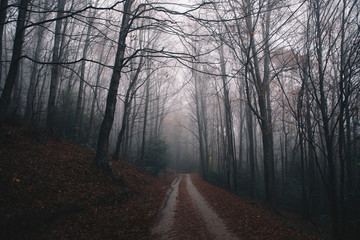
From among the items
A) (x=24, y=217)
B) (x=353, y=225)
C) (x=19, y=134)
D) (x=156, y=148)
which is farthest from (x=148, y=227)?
(x=156, y=148)

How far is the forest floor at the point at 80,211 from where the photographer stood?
3.06 meters

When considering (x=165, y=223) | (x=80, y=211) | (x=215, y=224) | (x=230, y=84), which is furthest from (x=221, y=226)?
(x=230, y=84)

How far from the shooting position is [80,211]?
13.0 ft

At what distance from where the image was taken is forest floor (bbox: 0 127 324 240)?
10.1 feet

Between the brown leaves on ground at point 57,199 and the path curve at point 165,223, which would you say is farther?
the path curve at point 165,223

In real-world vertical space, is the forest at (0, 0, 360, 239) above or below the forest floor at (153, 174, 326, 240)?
above

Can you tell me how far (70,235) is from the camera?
121 inches

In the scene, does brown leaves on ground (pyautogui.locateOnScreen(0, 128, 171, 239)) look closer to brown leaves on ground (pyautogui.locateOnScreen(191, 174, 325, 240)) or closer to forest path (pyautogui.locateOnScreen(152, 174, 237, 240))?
forest path (pyautogui.locateOnScreen(152, 174, 237, 240))

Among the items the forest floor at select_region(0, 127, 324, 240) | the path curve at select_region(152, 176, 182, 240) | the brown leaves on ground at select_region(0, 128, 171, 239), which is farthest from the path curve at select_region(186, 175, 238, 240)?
the brown leaves on ground at select_region(0, 128, 171, 239)

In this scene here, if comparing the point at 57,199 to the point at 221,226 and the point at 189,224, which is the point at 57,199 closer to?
the point at 189,224

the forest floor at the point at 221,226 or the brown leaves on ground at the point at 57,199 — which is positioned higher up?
the brown leaves on ground at the point at 57,199

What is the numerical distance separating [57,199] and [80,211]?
2.03 ft

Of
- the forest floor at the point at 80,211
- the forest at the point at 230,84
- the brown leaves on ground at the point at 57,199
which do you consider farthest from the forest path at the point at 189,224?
the forest at the point at 230,84

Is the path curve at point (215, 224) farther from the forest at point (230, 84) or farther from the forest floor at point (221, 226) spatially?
the forest at point (230, 84)
